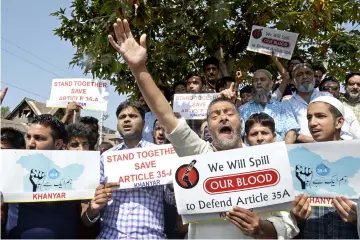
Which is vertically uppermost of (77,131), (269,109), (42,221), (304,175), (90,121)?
(269,109)

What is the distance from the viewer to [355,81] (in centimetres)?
553

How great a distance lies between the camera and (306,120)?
476 centimetres

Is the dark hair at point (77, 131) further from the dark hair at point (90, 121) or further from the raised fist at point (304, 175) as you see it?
the raised fist at point (304, 175)

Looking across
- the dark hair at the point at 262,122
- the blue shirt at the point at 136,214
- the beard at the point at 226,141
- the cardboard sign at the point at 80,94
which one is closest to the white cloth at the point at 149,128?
the cardboard sign at the point at 80,94

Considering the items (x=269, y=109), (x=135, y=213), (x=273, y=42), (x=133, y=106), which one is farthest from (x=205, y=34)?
(x=135, y=213)

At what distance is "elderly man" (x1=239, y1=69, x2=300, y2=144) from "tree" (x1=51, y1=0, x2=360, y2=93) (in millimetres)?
1549

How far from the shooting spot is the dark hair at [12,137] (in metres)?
3.70

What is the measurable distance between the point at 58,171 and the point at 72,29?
4.99 meters

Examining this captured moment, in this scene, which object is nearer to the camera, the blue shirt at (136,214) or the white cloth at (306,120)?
the blue shirt at (136,214)

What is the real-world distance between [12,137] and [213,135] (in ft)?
6.73

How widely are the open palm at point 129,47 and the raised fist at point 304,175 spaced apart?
4.18 ft

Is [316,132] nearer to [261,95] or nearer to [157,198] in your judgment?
[157,198]

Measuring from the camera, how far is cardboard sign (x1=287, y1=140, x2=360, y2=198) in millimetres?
2697

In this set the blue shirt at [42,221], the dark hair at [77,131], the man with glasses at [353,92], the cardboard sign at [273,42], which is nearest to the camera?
the blue shirt at [42,221]
